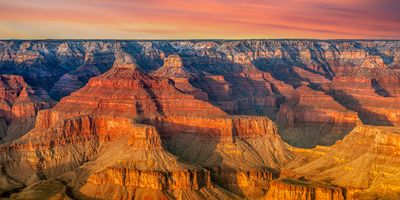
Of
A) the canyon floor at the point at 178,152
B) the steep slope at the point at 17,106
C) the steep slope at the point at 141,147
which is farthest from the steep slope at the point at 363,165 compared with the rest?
the steep slope at the point at 17,106

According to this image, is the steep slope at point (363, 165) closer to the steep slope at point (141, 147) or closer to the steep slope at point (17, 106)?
the steep slope at point (141, 147)

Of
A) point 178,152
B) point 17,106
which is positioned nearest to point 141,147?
point 178,152

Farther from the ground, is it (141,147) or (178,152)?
(141,147)

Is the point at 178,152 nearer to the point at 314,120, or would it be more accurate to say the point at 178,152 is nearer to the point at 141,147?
the point at 141,147

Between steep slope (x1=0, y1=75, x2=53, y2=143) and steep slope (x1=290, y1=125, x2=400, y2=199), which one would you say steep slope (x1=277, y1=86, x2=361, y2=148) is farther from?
steep slope (x1=0, y1=75, x2=53, y2=143)

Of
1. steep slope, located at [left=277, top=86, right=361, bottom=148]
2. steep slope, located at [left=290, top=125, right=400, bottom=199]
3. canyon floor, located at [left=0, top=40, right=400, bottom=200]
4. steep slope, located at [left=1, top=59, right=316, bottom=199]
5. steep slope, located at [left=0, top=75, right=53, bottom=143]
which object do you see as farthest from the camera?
steep slope, located at [left=0, top=75, right=53, bottom=143]

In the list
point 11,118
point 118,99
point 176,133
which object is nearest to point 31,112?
point 11,118

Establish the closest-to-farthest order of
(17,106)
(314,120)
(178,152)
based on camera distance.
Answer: (178,152) < (314,120) < (17,106)

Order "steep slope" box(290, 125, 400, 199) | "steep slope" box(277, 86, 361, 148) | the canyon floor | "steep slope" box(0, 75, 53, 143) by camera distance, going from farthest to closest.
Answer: "steep slope" box(0, 75, 53, 143), "steep slope" box(277, 86, 361, 148), the canyon floor, "steep slope" box(290, 125, 400, 199)

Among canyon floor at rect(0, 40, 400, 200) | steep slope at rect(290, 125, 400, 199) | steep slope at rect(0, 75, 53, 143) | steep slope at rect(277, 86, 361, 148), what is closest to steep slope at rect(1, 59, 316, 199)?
canyon floor at rect(0, 40, 400, 200)
